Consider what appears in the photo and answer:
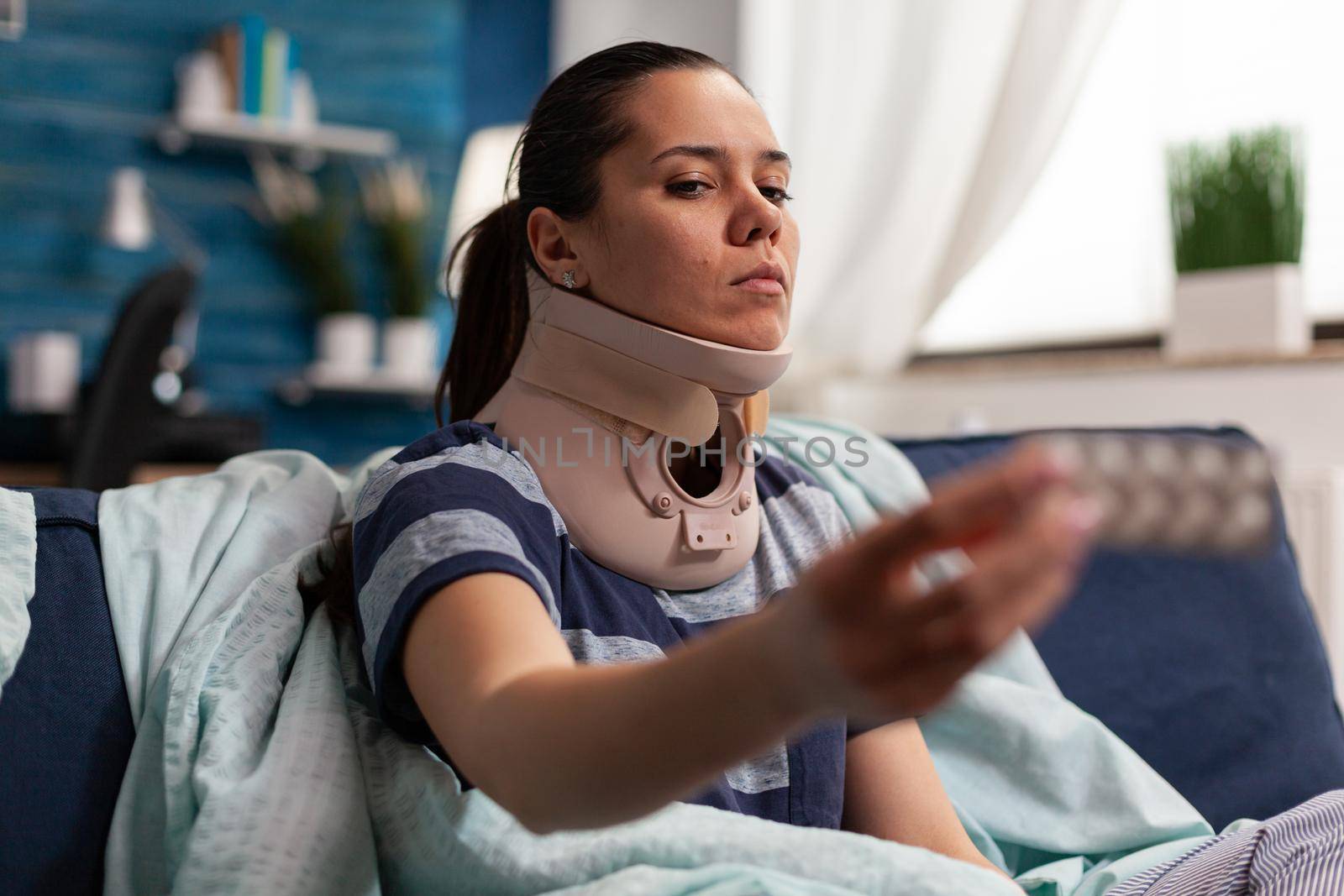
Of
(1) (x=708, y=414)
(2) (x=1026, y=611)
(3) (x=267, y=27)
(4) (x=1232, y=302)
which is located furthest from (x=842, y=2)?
(2) (x=1026, y=611)

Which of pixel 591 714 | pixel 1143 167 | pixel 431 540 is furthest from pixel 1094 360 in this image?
pixel 591 714

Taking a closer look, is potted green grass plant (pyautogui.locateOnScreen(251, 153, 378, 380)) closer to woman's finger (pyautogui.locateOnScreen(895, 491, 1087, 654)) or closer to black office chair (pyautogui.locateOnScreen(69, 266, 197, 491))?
black office chair (pyautogui.locateOnScreen(69, 266, 197, 491))

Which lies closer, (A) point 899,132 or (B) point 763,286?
(B) point 763,286

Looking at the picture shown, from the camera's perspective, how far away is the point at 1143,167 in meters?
2.82

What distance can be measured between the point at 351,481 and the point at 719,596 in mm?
487

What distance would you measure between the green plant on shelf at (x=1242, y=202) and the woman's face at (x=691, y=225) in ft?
5.60

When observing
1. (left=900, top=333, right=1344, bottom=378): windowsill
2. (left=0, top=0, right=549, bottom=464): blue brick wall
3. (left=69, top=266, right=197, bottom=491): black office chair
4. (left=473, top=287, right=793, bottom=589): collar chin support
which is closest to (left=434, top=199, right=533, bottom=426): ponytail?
(left=473, top=287, right=793, bottom=589): collar chin support

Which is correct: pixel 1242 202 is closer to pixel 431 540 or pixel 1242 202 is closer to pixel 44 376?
pixel 431 540

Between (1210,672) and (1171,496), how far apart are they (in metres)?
0.88

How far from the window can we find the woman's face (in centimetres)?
189

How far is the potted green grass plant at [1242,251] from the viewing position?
228cm

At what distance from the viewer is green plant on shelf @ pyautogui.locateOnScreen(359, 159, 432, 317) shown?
4027 millimetres

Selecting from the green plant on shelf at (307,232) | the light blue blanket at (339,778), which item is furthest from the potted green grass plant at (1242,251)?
the green plant on shelf at (307,232)

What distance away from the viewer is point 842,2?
3113 millimetres
